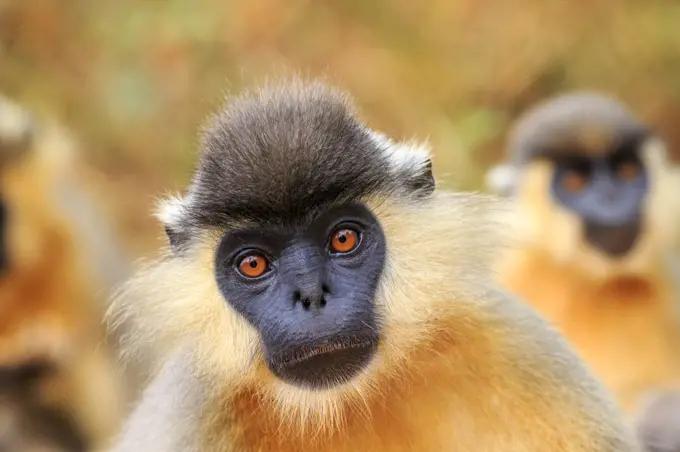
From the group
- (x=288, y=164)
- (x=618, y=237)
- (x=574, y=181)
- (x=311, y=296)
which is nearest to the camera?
(x=311, y=296)

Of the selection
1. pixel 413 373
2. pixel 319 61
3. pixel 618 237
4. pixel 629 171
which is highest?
pixel 319 61

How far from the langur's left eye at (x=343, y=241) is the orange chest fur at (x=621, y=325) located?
277cm

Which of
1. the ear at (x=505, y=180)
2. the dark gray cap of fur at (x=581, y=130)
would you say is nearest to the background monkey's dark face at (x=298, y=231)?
the dark gray cap of fur at (x=581, y=130)

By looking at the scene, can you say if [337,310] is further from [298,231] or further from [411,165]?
[411,165]

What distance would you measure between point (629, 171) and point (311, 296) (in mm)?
3383

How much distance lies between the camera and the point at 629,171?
5465 millimetres

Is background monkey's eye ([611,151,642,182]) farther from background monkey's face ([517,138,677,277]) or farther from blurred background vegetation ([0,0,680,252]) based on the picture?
blurred background vegetation ([0,0,680,252])

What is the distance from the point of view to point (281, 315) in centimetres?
261

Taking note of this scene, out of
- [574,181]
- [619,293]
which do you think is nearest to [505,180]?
[574,181]

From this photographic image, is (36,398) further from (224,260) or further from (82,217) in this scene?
(224,260)

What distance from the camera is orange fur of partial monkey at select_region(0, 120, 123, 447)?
6.06 metres

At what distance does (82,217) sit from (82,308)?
0.58 metres

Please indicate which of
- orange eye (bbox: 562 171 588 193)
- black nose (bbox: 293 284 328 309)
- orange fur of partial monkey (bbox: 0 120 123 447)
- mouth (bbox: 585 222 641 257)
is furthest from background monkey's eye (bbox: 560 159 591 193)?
black nose (bbox: 293 284 328 309)

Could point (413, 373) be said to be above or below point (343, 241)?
below
